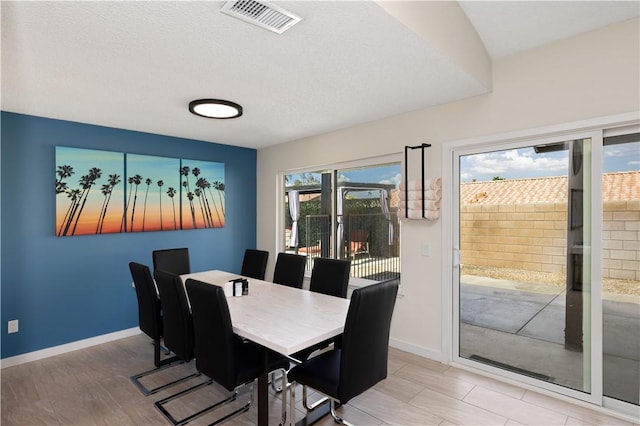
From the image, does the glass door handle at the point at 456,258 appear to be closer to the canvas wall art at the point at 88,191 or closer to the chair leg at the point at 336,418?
the chair leg at the point at 336,418

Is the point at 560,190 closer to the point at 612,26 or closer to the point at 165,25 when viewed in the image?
the point at 612,26

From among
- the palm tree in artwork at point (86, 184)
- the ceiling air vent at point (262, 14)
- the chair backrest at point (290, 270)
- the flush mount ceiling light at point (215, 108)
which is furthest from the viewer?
the palm tree in artwork at point (86, 184)

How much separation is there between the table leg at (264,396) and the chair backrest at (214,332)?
0.19 metres

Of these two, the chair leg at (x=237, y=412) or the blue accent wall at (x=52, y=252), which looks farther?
the blue accent wall at (x=52, y=252)

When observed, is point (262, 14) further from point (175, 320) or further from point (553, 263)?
point (553, 263)

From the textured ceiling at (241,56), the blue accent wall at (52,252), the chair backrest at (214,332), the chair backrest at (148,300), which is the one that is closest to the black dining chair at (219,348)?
the chair backrest at (214,332)

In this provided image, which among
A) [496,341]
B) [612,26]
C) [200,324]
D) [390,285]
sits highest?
[612,26]

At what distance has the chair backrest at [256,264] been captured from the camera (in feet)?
12.6

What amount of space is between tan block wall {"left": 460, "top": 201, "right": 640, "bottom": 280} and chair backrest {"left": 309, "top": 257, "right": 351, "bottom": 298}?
1134 mm

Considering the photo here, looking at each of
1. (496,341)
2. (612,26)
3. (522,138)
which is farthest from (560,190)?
(496,341)

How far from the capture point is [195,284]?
2.00 metres

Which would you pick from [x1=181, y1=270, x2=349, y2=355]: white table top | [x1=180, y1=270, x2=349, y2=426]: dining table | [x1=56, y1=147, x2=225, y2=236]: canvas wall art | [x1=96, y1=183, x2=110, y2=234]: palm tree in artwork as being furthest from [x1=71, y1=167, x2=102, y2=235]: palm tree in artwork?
[x1=181, y1=270, x2=349, y2=355]: white table top

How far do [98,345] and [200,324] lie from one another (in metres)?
2.40

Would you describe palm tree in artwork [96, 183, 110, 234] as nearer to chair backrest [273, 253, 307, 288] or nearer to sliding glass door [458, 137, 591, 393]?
chair backrest [273, 253, 307, 288]
